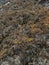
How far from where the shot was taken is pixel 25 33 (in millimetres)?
6750

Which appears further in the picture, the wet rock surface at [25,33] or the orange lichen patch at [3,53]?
the orange lichen patch at [3,53]

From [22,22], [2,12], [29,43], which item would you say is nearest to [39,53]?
[29,43]

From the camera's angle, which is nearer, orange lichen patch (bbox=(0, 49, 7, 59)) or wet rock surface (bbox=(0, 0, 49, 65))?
wet rock surface (bbox=(0, 0, 49, 65))

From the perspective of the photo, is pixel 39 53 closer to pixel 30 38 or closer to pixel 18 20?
pixel 30 38

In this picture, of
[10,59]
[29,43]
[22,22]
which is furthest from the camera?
[22,22]

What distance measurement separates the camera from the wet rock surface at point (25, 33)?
584cm

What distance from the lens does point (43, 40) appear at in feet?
20.5

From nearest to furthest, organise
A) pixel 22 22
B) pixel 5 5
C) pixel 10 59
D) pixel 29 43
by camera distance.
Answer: pixel 10 59 < pixel 29 43 < pixel 22 22 < pixel 5 5

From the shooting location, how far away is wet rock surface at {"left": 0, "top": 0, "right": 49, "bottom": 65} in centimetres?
584

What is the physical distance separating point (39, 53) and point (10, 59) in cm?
88

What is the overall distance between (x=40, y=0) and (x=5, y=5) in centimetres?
166

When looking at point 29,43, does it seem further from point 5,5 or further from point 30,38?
point 5,5

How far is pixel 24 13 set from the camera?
25.8 ft

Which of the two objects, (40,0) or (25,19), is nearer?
(25,19)
